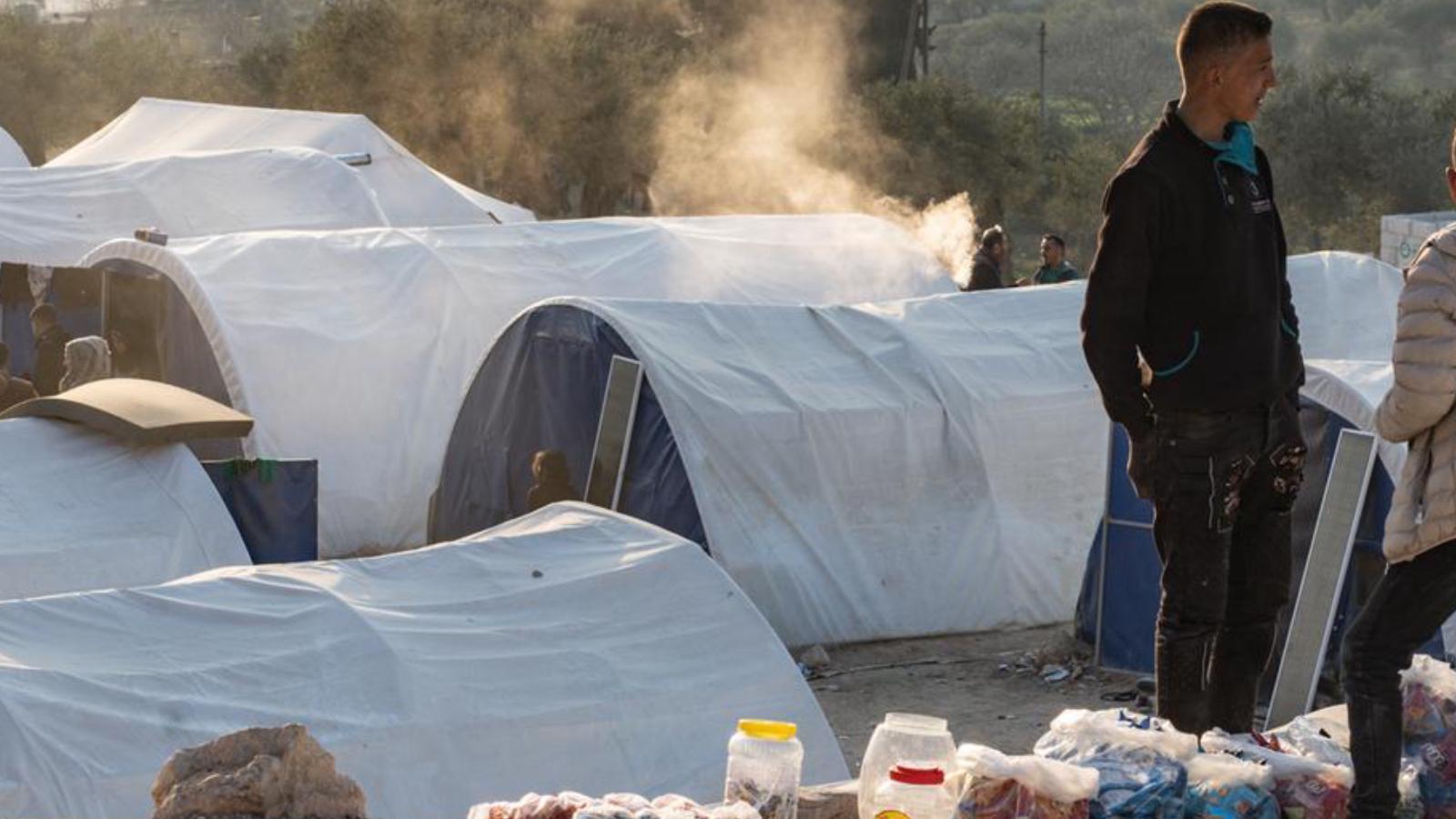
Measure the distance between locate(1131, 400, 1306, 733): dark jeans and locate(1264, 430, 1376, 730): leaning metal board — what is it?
14.9 feet

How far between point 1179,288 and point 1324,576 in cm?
507

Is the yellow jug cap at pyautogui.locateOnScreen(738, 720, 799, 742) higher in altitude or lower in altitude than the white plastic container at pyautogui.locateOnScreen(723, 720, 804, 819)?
higher

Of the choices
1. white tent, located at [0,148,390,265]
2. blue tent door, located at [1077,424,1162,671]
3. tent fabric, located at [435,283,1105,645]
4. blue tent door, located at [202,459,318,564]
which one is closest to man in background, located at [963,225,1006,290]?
tent fabric, located at [435,283,1105,645]

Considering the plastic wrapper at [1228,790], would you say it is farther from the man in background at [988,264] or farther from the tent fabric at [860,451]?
the man in background at [988,264]

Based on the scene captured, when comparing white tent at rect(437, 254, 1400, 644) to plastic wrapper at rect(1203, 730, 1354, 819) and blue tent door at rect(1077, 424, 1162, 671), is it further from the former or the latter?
plastic wrapper at rect(1203, 730, 1354, 819)

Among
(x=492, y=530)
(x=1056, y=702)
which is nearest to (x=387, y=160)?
(x=1056, y=702)

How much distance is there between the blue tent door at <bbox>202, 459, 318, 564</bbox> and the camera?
10.5 meters

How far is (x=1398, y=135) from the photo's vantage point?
40344 mm

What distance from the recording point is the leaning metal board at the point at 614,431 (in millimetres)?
12633

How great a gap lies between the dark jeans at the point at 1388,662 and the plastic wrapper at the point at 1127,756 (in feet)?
1.18

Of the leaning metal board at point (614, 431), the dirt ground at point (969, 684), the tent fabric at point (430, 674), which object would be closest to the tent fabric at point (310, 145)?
the leaning metal board at point (614, 431)

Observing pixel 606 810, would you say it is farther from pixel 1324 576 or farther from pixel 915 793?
pixel 1324 576

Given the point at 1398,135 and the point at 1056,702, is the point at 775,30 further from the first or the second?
the point at 1056,702

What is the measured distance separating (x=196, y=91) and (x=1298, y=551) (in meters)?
41.9
